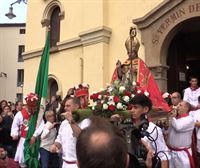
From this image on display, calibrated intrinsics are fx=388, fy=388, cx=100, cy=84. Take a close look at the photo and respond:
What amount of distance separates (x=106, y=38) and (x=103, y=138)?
1221 centimetres

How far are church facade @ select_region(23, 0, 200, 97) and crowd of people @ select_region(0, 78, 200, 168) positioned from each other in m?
2.73

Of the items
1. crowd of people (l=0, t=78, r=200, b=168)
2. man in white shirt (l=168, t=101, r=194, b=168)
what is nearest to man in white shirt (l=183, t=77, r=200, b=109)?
crowd of people (l=0, t=78, r=200, b=168)

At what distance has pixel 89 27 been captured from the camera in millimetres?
14281

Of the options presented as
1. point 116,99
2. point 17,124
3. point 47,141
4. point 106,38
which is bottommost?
point 47,141

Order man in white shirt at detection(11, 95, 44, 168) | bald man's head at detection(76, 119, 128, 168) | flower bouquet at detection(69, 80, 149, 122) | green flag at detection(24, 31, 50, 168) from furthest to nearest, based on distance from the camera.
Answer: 1. man in white shirt at detection(11, 95, 44, 168)
2. green flag at detection(24, 31, 50, 168)
3. flower bouquet at detection(69, 80, 149, 122)
4. bald man's head at detection(76, 119, 128, 168)

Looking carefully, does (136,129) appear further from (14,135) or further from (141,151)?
Result: (14,135)

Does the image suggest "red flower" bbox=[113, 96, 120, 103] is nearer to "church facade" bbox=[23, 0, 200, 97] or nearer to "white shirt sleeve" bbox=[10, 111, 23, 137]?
"white shirt sleeve" bbox=[10, 111, 23, 137]

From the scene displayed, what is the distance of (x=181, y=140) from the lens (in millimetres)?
5441

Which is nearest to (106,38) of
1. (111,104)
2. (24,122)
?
(24,122)

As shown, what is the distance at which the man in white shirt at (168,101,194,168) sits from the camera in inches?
211

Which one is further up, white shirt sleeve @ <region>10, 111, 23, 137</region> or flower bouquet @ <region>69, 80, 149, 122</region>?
flower bouquet @ <region>69, 80, 149, 122</region>

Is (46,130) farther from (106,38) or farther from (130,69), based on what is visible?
(106,38)

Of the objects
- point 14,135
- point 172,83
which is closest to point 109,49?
point 172,83

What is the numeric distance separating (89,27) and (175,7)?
356cm
